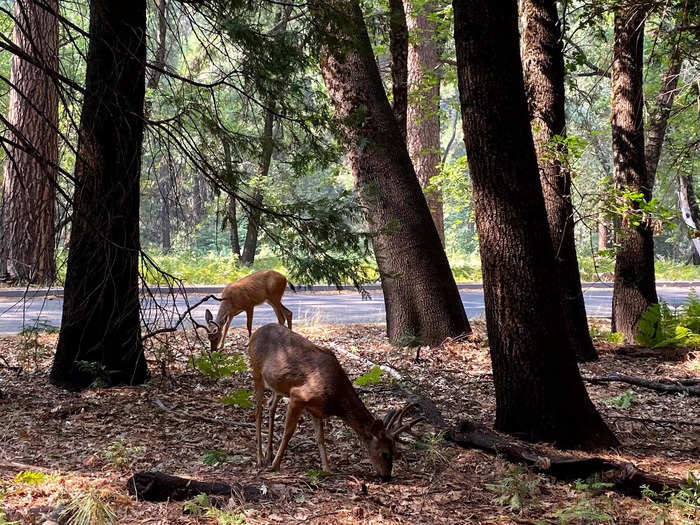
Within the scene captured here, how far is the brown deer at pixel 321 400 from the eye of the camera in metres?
5.55

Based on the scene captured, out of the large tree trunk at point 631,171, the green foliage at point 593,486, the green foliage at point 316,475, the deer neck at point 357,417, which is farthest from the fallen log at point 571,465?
the large tree trunk at point 631,171

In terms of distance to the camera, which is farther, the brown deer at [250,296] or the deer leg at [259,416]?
the brown deer at [250,296]

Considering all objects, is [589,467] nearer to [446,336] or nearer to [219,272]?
[446,336]

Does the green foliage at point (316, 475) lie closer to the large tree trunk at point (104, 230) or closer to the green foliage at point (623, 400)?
the large tree trunk at point (104, 230)

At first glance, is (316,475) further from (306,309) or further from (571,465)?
(306,309)

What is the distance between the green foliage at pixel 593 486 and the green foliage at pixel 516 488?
0.92 ft

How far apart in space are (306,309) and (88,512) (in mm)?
12635

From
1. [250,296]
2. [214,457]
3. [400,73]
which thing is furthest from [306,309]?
[214,457]

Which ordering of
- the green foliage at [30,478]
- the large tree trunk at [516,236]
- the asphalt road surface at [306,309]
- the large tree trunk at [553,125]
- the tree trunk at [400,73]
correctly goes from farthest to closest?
1. the asphalt road surface at [306,309]
2. the tree trunk at [400,73]
3. the large tree trunk at [553,125]
4. the large tree trunk at [516,236]
5. the green foliage at [30,478]

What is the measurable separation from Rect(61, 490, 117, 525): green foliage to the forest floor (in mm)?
210

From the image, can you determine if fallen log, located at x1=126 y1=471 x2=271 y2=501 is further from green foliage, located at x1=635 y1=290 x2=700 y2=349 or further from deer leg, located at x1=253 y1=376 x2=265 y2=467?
green foliage, located at x1=635 y1=290 x2=700 y2=349

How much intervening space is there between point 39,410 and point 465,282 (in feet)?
62.1

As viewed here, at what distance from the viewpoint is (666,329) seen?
37.7ft

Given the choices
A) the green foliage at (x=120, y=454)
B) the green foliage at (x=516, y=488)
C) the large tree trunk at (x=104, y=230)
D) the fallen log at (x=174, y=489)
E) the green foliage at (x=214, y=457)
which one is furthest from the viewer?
the large tree trunk at (x=104, y=230)
